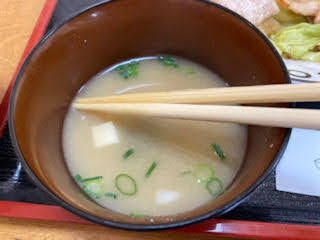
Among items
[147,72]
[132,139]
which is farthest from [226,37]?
[132,139]

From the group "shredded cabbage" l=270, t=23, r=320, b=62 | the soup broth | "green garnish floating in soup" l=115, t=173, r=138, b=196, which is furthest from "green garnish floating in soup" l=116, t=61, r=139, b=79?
"shredded cabbage" l=270, t=23, r=320, b=62

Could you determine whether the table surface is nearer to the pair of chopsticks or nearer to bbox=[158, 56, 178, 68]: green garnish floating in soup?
the pair of chopsticks

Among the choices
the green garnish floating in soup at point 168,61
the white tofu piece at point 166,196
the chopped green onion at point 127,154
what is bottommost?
the white tofu piece at point 166,196

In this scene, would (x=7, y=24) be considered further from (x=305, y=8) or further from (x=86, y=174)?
(x=305, y=8)

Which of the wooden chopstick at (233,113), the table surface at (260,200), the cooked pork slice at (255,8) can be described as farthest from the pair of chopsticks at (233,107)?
the cooked pork slice at (255,8)

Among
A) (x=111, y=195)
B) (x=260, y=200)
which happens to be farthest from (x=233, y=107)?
(x=111, y=195)

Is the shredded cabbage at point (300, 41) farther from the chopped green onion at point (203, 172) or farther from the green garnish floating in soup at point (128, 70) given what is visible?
the chopped green onion at point (203, 172)
